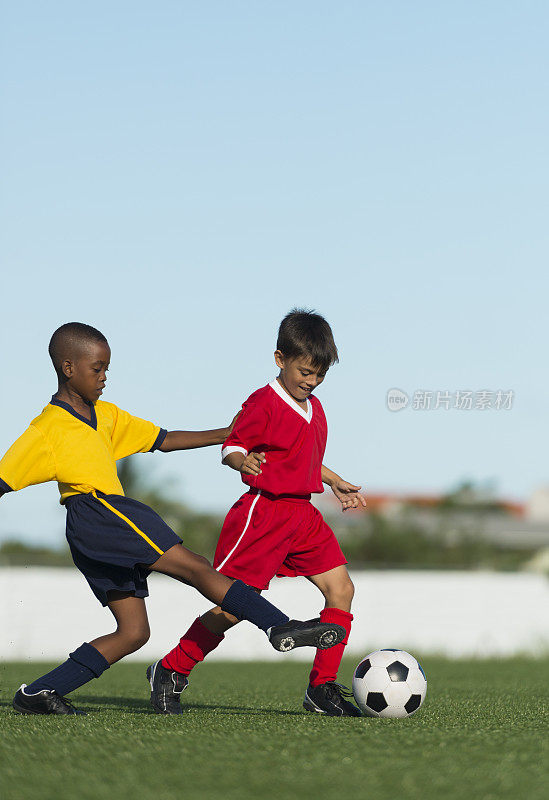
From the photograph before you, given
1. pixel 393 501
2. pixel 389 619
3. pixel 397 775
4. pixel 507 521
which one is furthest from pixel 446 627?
pixel 393 501

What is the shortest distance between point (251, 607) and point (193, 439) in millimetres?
1181

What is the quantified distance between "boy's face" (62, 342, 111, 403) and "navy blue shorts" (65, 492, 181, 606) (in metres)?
0.52

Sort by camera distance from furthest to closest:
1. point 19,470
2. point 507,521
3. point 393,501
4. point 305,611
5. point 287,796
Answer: point 393,501, point 507,521, point 305,611, point 19,470, point 287,796

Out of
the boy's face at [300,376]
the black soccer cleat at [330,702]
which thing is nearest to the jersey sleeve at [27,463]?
the boy's face at [300,376]

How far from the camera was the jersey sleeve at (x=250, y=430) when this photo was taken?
4906mm

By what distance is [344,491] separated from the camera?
206 inches

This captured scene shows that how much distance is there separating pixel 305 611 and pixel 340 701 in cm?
1236

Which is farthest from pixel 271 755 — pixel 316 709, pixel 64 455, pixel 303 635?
pixel 64 455

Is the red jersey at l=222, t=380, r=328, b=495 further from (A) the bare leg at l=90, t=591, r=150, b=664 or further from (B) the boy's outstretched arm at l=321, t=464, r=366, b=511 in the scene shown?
(A) the bare leg at l=90, t=591, r=150, b=664

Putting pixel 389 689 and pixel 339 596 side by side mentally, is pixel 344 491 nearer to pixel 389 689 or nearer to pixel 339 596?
pixel 339 596

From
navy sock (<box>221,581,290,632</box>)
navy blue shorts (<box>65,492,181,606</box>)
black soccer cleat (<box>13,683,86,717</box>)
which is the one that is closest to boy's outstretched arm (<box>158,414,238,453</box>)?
navy blue shorts (<box>65,492,181,606</box>)

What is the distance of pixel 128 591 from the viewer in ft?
15.6

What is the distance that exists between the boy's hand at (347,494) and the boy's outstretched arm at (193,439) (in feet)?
2.19

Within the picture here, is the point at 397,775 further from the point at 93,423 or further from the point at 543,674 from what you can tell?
the point at 543,674
